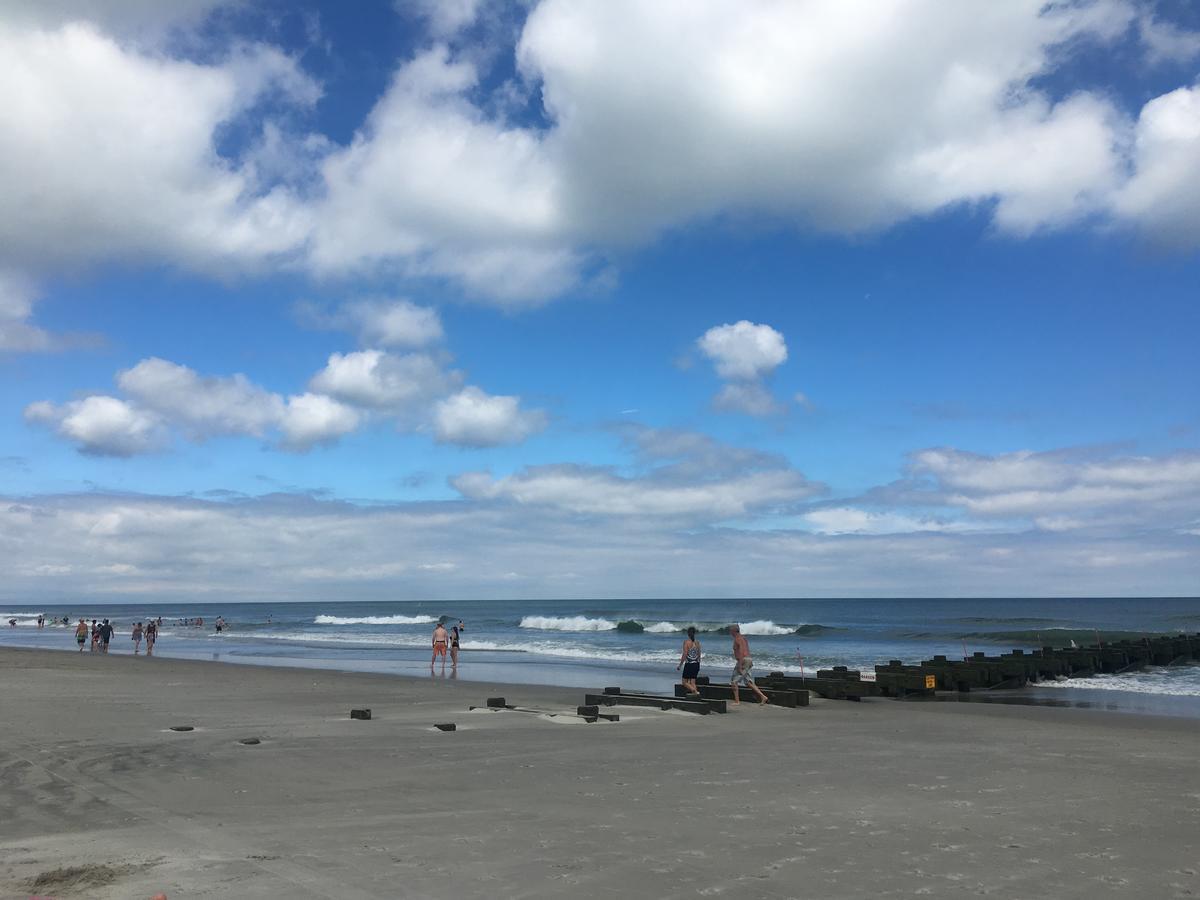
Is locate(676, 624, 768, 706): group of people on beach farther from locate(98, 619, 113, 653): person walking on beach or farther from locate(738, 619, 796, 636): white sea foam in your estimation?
locate(738, 619, 796, 636): white sea foam

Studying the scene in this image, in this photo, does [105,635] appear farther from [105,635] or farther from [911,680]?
[911,680]

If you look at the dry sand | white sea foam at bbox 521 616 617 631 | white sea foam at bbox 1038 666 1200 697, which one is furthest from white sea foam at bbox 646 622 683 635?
the dry sand

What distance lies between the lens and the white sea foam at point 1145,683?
84.9ft

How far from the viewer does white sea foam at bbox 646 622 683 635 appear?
270ft

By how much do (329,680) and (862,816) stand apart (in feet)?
70.9

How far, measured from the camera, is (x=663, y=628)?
279 feet

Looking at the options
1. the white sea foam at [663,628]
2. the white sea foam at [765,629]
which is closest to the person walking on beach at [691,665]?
the white sea foam at [765,629]

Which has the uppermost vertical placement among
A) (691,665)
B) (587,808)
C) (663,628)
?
(691,665)

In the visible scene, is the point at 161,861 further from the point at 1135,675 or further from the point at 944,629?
the point at 944,629

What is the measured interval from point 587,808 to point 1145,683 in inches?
1071

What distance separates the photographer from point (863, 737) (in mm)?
14273

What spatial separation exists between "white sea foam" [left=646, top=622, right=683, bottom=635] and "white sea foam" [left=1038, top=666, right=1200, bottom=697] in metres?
50.4

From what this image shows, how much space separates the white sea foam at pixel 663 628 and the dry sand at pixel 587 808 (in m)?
66.9

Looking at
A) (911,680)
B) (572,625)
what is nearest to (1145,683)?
(911,680)
